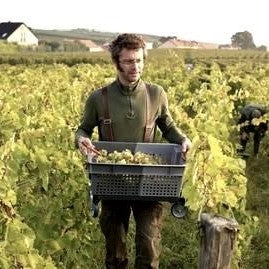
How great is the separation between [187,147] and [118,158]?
426 millimetres

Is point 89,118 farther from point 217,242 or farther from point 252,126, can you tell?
point 252,126

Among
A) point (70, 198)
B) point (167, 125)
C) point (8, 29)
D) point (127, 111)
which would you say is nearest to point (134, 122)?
point (127, 111)

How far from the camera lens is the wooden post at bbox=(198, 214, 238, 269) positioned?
9.90 ft

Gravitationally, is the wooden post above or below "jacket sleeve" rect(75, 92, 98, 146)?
below

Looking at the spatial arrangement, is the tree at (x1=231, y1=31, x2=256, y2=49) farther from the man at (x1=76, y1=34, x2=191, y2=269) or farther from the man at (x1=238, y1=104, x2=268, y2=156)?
the man at (x1=76, y1=34, x2=191, y2=269)

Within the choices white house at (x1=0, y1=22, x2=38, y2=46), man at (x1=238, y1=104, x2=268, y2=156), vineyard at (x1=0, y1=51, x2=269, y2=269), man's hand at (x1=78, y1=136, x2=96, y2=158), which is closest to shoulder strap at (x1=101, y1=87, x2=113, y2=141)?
man's hand at (x1=78, y1=136, x2=96, y2=158)

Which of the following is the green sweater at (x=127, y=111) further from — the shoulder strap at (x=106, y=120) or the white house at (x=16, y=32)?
the white house at (x=16, y=32)

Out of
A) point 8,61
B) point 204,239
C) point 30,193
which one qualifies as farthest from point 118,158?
point 8,61

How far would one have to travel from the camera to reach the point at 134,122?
405 centimetres

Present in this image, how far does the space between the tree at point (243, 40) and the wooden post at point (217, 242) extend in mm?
107283

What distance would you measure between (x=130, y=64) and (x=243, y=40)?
107709 millimetres

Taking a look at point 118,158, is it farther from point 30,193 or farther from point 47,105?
point 47,105

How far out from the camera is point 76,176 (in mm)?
5195

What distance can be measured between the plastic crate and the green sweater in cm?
41
